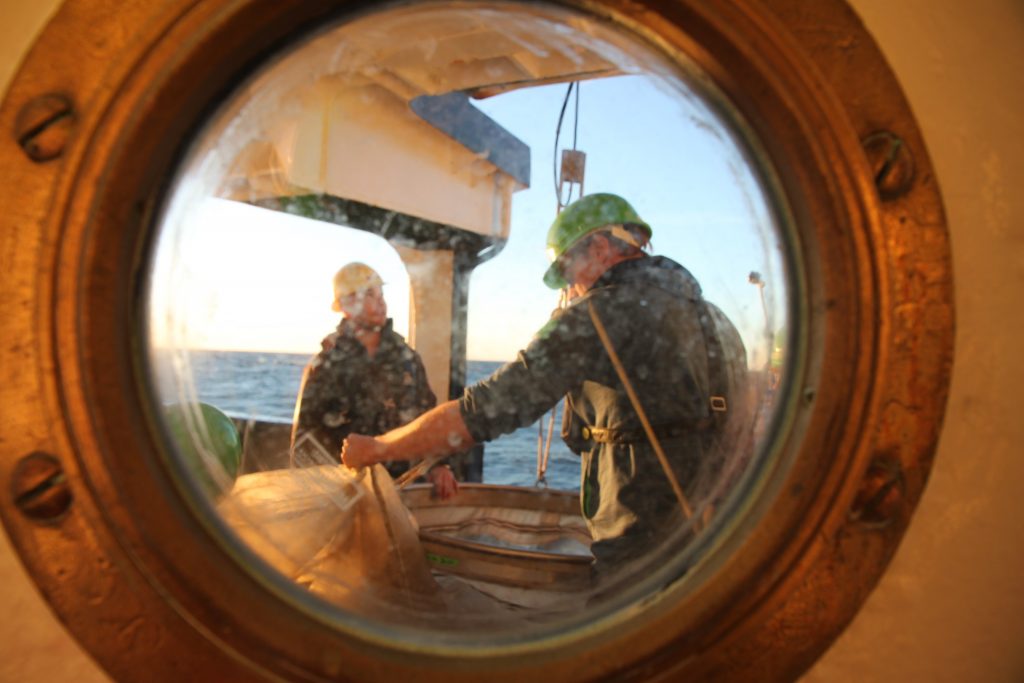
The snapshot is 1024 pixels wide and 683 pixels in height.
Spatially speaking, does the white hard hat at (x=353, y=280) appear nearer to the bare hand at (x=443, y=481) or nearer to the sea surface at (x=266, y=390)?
the sea surface at (x=266, y=390)

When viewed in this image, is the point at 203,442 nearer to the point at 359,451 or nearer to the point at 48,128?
the point at 48,128

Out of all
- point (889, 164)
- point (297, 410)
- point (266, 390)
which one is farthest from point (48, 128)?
point (297, 410)

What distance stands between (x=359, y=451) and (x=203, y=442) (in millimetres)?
638

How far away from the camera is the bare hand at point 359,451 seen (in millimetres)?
1386

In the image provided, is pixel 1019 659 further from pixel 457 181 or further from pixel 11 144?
pixel 457 181

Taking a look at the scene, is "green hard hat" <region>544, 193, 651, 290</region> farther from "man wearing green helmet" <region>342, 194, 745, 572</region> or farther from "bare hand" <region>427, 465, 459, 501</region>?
"bare hand" <region>427, 465, 459, 501</region>

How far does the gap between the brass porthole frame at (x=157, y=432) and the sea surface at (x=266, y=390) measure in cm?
17

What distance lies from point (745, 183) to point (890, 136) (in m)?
0.17

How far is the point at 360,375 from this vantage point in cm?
161

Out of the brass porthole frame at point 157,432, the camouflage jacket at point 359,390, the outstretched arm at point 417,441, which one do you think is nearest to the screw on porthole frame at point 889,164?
the brass porthole frame at point 157,432

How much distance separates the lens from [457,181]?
67.2 inches

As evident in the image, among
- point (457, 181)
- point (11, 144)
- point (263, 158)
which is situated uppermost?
point (457, 181)

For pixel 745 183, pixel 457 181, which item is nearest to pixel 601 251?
pixel 457 181

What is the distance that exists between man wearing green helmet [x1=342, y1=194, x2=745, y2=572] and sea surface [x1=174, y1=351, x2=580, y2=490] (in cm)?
11
